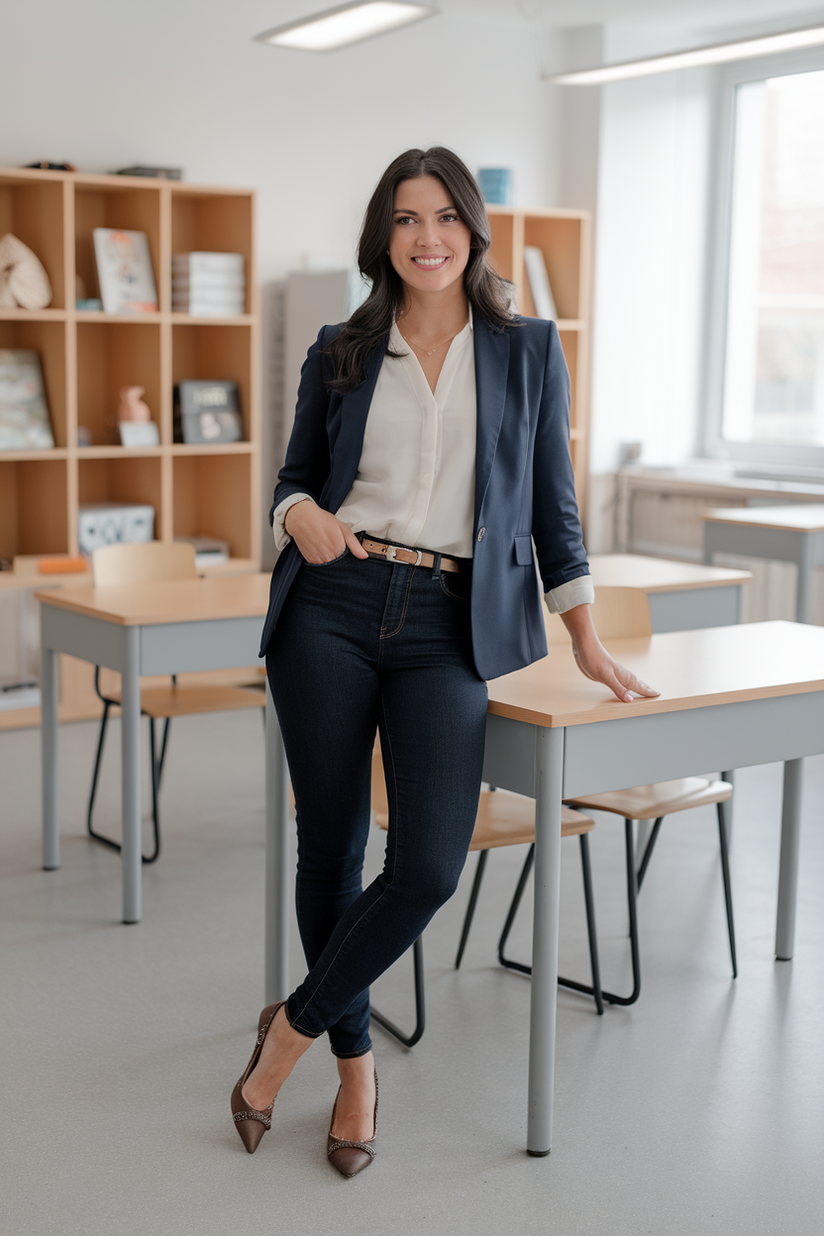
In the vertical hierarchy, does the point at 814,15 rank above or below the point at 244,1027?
above

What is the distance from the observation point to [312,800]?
2.15 m

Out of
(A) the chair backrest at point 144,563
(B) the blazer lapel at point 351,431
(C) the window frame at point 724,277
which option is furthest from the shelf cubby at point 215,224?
(B) the blazer lapel at point 351,431

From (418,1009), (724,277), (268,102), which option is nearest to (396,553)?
(418,1009)

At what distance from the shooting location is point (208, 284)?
554 cm

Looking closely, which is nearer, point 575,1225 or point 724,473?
point 575,1225

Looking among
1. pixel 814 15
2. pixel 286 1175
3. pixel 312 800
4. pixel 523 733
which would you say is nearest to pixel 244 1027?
pixel 286 1175

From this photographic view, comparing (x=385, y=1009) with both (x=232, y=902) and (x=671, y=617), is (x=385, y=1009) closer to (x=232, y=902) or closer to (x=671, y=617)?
(x=232, y=902)

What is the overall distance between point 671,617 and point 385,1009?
65.7 inches

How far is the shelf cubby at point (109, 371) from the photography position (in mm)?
5551

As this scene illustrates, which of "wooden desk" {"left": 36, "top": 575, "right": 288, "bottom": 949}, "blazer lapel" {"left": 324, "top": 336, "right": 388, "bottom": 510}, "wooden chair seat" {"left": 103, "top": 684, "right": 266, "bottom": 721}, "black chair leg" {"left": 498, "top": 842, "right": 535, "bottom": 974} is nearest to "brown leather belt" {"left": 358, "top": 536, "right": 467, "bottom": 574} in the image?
"blazer lapel" {"left": 324, "top": 336, "right": 388, "bottom": 510}

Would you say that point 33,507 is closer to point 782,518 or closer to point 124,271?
point 124,271

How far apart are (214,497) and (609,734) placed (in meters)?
4.04

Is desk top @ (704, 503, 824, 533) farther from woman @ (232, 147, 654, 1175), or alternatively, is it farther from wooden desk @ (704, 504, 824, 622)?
woman @ (232, 147, 654, 1175)

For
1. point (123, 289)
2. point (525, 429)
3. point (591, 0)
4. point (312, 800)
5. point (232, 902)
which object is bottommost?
point (232, 902)
